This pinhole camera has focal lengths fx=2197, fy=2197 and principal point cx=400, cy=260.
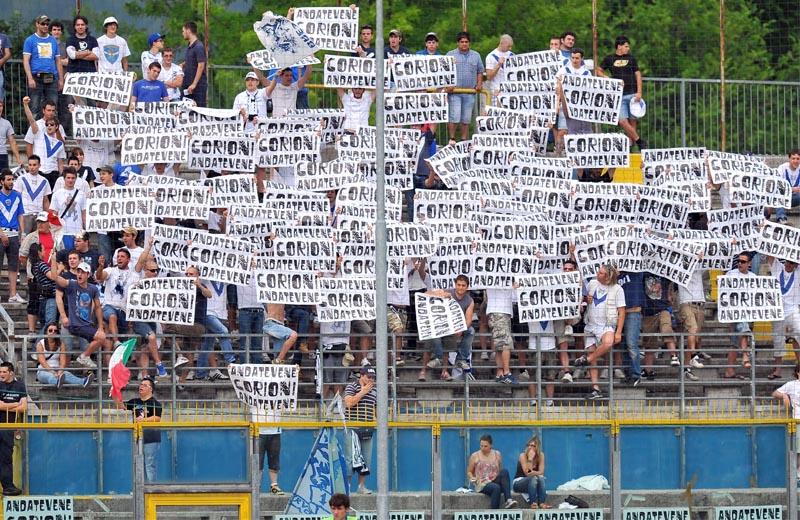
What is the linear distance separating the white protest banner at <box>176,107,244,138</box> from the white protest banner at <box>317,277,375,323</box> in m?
3.69

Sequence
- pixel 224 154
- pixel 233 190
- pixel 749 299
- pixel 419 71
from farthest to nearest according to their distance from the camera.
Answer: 1. pixel 419 71
2. pixel 224 154
3. pixel 233 190
4. pixel 749 299

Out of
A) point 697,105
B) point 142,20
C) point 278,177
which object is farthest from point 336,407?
point 142,20

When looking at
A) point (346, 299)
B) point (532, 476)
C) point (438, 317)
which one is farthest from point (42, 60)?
point (532, 476)

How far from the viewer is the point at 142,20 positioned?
49.1 m

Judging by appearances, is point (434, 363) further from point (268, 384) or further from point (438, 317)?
point (268, 384)

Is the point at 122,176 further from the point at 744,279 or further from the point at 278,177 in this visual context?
the point at 744,279

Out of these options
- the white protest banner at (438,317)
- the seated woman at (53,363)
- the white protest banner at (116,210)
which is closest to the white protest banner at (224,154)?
the white protest banner at (116,210)

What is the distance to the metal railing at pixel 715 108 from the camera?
39938mm

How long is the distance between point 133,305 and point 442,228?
14.8 ft

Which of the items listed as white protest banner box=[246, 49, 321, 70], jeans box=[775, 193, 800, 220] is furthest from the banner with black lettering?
white protest banner box=[246, 49, 321, 70]

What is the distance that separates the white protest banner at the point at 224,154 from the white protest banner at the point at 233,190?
911 millimetres

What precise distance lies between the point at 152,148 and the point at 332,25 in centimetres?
392

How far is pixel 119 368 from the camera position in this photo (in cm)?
2627

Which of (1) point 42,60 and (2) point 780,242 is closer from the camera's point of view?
(2) point 780,242
